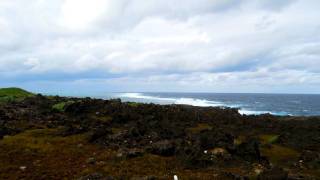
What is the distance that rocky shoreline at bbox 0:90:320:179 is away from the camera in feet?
52.7

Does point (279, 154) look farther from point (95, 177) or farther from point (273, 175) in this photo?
point (95, 177)

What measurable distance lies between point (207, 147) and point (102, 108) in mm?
16150

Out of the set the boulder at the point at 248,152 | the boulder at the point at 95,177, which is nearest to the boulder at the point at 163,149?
the boulder at the point at 248,152

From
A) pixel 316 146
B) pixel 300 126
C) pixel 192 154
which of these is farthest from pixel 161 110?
pixel 192 154

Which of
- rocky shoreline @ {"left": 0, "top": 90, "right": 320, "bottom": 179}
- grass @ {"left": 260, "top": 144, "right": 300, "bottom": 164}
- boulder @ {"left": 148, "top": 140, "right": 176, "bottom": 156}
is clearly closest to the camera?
rocky shoreline @ {"left": 0, "top": 90, "right": 320, "bottom": 179}

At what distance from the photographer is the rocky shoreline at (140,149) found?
16.1 meters

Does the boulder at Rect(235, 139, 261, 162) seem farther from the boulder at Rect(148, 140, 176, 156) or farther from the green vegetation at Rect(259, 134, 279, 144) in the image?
the green vegetation at Rect(259, 134, 279, 144)

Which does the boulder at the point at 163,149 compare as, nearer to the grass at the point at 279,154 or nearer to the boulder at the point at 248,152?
the boulder at the point at 248,152

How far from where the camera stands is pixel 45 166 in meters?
16.9

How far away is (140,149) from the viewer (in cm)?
1948

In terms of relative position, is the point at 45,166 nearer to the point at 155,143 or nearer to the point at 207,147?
the point at 155,143

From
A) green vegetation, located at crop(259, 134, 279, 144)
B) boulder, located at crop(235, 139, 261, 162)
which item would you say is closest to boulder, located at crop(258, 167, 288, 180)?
boulder, located at crop(235, 139, 261, 162)

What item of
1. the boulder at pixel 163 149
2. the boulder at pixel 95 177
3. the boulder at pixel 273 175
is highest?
the boulder at pixel 163 149

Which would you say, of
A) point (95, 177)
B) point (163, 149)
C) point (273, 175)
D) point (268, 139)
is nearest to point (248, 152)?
point (163, 149)
